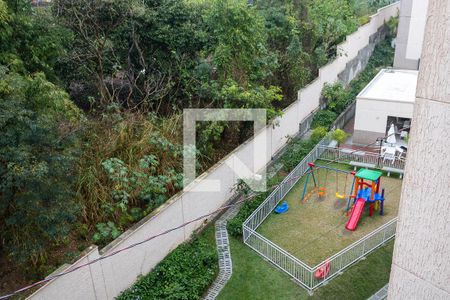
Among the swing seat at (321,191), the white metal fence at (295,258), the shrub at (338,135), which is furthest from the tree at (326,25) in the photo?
the white metal fence at (295,258)

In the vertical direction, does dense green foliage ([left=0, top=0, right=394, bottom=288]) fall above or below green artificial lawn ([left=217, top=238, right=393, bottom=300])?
above

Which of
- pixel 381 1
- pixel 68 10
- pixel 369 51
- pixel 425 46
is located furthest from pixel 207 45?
pixel 381 1

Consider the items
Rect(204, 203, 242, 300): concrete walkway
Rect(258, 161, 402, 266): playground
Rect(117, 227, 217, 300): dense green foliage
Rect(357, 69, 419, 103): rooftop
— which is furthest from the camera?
Rect(357, 69, 419, 103): rooftop

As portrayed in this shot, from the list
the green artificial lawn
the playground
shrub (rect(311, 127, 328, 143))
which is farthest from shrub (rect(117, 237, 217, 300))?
shrub (rect(311, 127, 328, 143))

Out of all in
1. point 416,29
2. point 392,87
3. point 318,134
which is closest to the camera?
point 318,134

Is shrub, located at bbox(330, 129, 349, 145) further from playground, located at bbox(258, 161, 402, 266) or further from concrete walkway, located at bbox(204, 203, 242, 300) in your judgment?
concrete walkway, located at bbox(204, 203, 242, 300)

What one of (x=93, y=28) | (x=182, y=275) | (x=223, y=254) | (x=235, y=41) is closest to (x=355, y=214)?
(x=223, y=254)

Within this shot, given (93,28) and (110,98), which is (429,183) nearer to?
(110,98)
